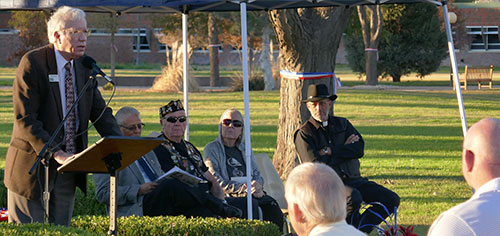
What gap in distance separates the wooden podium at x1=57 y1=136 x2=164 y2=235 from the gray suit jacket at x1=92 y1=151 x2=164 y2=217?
148 centimetres

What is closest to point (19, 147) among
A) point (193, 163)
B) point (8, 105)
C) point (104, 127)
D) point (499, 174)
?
point (104, 127)

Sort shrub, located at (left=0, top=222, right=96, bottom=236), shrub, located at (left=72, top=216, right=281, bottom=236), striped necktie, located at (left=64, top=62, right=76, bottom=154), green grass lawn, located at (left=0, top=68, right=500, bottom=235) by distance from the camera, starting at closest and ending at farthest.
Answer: shrub, located at (left=0, top=222, right=96, bottom=236), striped necktie, located at (left=64, top=62, right=76, bottom=154), shrub, located at (left=72, top=216, right=281, bottom=236), green grass lawn, located at (left=0, top=68, right=500, bottom=235)

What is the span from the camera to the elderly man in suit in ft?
15.3

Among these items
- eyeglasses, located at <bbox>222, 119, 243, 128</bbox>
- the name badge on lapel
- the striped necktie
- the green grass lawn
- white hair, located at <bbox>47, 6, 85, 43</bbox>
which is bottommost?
the green grass lawn

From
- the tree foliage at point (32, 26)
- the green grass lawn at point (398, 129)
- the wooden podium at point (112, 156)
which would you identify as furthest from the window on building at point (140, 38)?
the wooden podium at point (112, 156)

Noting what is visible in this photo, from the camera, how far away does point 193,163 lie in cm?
672

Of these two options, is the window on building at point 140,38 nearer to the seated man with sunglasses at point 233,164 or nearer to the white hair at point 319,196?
the seated man with sunglasses at point 233,164

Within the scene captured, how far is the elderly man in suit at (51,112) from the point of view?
4660 mm

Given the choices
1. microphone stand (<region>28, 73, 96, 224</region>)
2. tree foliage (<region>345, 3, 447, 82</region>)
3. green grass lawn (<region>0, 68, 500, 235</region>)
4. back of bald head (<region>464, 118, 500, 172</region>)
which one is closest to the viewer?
back of bald head (<region>464, 118, 500, 172</region>)

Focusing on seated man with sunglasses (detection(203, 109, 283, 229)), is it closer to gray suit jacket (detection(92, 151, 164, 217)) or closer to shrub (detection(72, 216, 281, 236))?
gray suit jacket (detection(92, 151, 164, 217))

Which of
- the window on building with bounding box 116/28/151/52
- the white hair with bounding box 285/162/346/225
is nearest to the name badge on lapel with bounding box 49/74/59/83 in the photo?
the white hair with bounding box 285/162/346/225

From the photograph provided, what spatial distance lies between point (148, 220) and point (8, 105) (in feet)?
61.4

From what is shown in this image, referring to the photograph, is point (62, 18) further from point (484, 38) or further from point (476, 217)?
point (484, 38)

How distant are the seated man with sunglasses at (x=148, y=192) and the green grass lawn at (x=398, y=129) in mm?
2532
